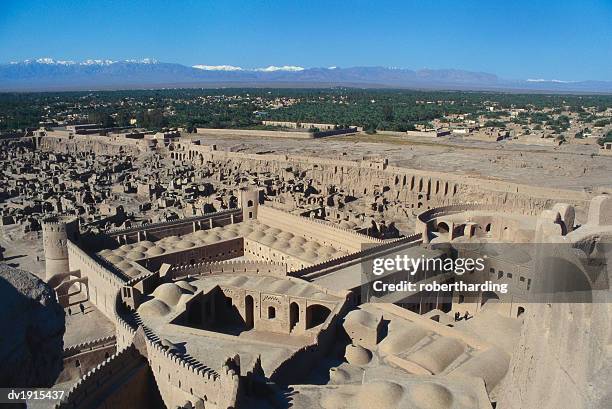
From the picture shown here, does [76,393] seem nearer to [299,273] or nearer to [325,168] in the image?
[299,273]

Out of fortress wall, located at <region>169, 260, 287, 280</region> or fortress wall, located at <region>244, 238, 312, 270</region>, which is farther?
fortress wall, located at <region>244, 238, 312, 270</region>

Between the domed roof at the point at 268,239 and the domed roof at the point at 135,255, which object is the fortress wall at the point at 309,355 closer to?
the domed roof at the point at 268,239

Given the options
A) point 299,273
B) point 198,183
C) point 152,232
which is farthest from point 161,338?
point 198,183

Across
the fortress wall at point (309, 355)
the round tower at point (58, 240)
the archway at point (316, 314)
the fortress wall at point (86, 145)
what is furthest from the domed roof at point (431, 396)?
the fortress wall at point (86, 145)

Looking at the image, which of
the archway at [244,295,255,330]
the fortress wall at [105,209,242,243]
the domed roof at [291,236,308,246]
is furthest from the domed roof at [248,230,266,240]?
the archway at [244,295,255,330]

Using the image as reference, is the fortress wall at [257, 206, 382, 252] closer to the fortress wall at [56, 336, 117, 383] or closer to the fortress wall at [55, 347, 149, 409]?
the fortress wall at [56, 336, 117, 383]

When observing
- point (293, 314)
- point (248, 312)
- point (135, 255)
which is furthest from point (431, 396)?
point (135, 255)

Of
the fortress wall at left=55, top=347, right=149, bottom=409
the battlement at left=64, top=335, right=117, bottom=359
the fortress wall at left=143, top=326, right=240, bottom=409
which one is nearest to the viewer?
the fortress wall at left=55, top=347, right=149, bottom=409
